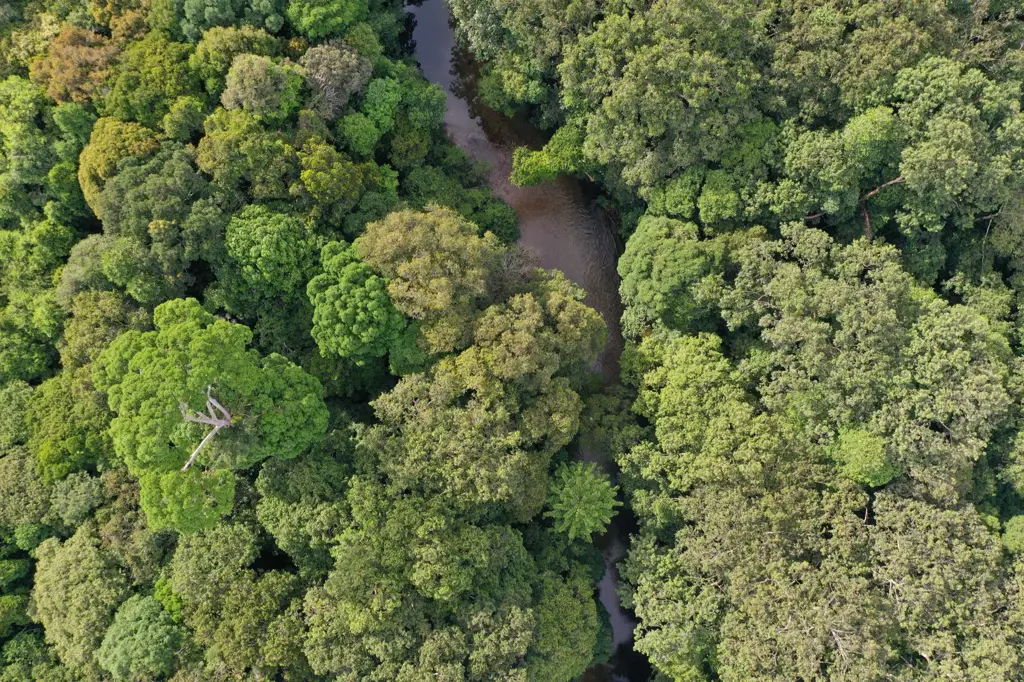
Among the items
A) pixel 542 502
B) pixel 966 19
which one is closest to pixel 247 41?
pixel 542 502

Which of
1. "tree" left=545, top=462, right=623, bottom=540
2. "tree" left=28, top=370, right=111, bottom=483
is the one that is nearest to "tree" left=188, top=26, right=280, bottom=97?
"tree" left=28, top=370, right=111, bottom=483

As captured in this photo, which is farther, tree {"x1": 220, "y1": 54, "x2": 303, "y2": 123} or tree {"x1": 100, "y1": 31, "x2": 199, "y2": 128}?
tree {"x1": 100, "y1": 31, "x2": 199, "y2": 128}

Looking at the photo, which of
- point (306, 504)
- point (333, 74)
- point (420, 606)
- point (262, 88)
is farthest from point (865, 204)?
point (306, 504)

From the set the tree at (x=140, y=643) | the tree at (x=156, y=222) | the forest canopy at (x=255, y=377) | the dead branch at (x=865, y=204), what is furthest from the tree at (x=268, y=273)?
the dead branch at (x=865, y=204)

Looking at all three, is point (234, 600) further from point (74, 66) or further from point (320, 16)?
point (320, 16)

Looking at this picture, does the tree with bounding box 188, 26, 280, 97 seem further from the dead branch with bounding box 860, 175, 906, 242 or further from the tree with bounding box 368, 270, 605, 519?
the dead branch with bounding box 860, 175, 906, 242

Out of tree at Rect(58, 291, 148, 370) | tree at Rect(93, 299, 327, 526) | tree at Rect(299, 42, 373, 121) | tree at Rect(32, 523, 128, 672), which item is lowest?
tree at Rect(32, 523, 128, 672)

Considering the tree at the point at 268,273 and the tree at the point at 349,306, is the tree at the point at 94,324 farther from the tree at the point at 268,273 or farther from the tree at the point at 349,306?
the tree at the point at 349,306

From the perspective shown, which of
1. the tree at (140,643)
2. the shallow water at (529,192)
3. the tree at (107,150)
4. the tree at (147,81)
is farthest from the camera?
the shallow water at (529,192)

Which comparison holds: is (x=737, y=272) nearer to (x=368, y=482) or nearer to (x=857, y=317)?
(x=857, y=317)
